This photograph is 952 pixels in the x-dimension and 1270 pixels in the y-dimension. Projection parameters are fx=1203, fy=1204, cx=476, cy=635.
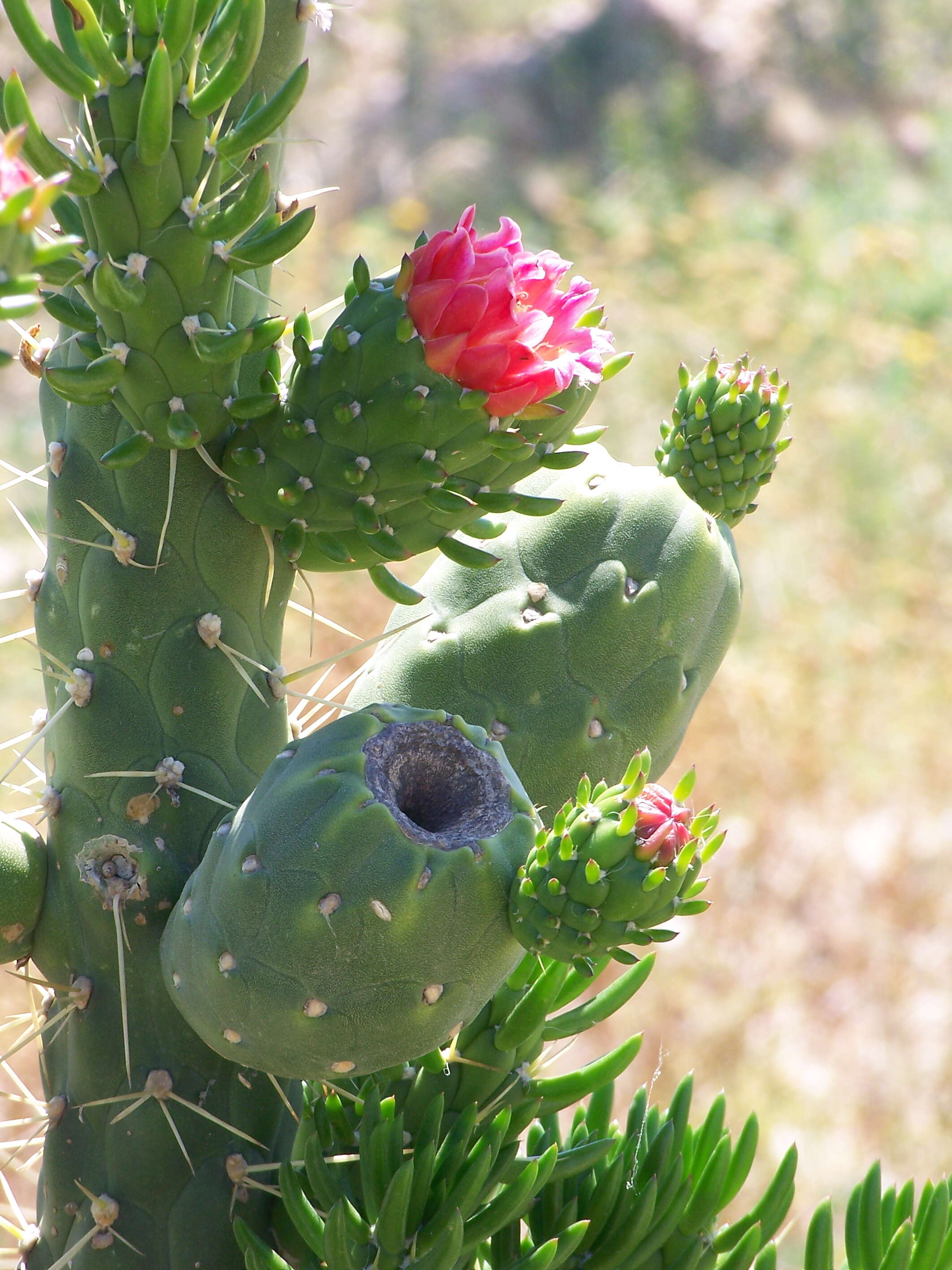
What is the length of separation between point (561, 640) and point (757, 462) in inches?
9.9

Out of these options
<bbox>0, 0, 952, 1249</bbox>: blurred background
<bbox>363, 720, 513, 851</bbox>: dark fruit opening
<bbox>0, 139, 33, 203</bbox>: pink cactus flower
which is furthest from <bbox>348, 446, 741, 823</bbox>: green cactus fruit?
<bbox>0, 139, 33, 203</bbox>: pink cactus flower

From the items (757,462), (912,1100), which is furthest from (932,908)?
(757,462)

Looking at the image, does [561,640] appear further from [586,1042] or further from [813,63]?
[813,63]

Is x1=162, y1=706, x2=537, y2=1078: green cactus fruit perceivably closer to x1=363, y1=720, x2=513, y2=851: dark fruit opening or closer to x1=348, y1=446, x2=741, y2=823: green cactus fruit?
x1=363, y1=720, x2=513, y2=851: dark fruit opening

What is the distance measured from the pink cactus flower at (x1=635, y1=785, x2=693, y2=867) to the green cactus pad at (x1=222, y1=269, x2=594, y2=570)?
0.23m

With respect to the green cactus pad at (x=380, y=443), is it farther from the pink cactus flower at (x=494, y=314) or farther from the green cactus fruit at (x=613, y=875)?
the green cactus fruit at (x=613, y=875)

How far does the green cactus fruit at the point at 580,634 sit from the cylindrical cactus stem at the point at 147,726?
0.15 meters

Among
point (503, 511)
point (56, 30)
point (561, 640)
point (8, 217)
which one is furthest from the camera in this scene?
point (561, 640)

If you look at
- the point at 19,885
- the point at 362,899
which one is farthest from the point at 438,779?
the point at 19,885

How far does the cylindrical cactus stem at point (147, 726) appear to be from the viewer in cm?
82

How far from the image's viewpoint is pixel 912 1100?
2.95 metres

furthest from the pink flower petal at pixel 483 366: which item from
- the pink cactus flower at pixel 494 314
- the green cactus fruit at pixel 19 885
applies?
the green cactus fruit at pixel 19 885

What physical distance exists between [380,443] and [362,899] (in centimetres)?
30

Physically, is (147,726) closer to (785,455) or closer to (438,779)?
(438,779)
